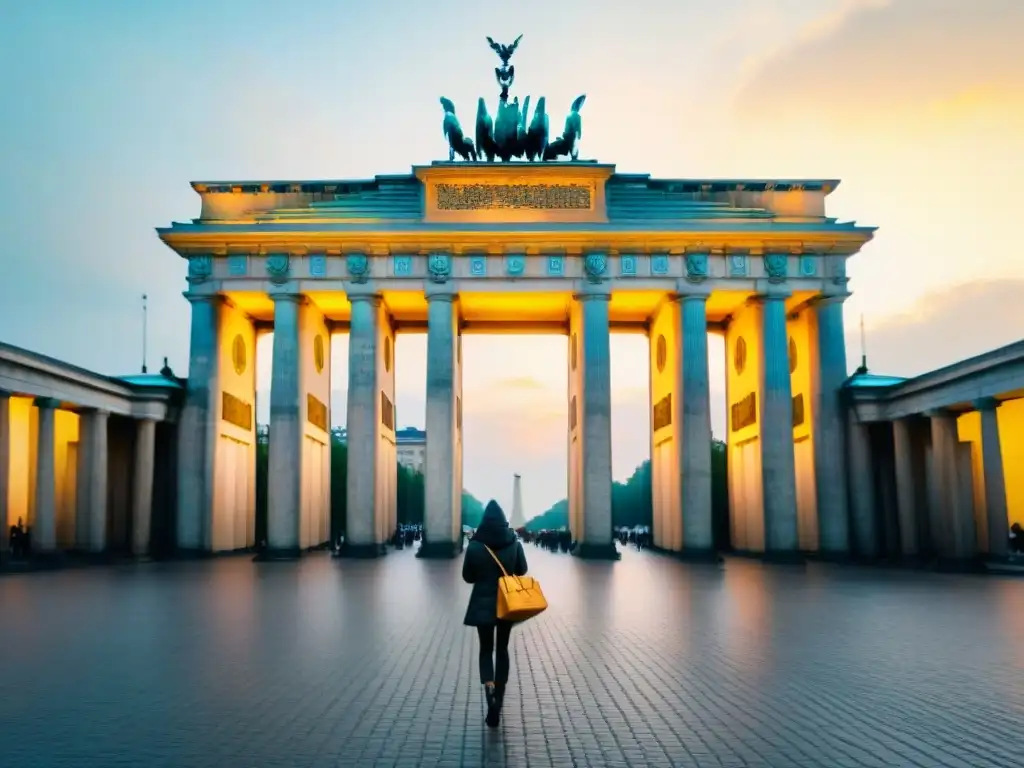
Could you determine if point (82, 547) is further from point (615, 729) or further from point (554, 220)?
point (615, 729)

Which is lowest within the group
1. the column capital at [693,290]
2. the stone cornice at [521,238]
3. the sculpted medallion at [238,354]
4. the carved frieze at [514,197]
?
the sculpted medallion at [238,354]

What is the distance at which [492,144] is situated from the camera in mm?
44812

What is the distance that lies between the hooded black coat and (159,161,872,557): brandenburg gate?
31729mm

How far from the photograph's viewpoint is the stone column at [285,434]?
4181 centimetres

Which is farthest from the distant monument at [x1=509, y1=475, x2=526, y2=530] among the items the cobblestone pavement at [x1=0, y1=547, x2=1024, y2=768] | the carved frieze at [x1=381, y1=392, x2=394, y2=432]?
the cobblestone pavement at [x1=0, y1=547, x2=1024, y2=768]

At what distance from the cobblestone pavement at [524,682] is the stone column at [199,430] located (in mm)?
18271

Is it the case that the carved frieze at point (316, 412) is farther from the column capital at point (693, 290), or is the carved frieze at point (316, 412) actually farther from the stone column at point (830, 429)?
the stone column at point (830, 429)

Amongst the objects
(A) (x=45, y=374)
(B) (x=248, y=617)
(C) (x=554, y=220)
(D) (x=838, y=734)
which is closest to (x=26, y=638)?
(B) (x=248, y=617)

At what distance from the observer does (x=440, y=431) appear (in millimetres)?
42562

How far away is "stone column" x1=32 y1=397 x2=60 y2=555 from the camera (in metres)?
34.5

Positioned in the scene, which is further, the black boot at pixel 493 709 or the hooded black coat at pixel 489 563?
the hooded black coat at pixel 489 563

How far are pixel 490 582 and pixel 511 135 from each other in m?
37.0

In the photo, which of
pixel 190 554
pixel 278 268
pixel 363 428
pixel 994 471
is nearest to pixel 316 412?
pixel 363 428

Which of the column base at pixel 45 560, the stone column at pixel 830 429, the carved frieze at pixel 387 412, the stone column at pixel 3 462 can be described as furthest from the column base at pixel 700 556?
the stone column at pixel 3 462
